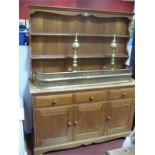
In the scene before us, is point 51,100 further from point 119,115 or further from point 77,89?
point 119,115

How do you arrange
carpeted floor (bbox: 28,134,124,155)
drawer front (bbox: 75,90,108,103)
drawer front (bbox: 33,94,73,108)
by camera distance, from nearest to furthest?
drawer front (bbox: 33,94,73,108), drawer front (bbox: 75,90,108,103), carpeted floor (bbox: 28,134,124,155)

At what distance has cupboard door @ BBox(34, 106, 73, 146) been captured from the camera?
1856 mm

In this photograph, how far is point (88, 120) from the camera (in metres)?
2.06

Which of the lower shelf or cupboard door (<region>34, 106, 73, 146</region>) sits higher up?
cupboard door (<region>34, 106, 73, 146</region>)

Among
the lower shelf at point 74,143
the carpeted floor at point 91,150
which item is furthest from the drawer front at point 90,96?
the carpeted floor at point 91,150

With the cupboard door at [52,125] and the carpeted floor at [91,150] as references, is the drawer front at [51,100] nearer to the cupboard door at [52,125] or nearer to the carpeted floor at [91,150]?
the cupboard door at [52,125]

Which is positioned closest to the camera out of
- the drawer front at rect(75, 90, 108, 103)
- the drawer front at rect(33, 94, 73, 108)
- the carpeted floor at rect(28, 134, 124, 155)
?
the drawer front at rect(33, 94, 73, 108)

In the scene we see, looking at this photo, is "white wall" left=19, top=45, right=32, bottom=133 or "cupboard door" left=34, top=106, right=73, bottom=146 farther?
"white wall" left=19, top=45, right=32, bottom=133

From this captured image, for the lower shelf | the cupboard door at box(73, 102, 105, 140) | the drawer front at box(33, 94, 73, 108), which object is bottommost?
the lower shelf

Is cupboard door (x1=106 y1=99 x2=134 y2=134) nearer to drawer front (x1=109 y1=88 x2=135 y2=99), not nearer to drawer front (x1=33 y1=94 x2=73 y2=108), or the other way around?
drawer front (x1=109 y1=88 x2=135 y2=99)

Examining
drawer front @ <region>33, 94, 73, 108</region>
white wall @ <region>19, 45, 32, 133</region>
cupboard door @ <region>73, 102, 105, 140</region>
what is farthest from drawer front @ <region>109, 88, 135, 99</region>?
white wall @ <region>19, 45, 32, 133</region>

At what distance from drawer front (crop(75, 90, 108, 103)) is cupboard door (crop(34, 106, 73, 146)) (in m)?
0.16

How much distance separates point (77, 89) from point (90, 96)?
180 mm
